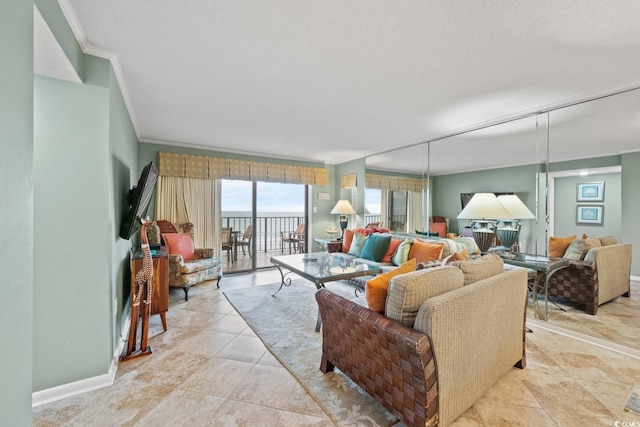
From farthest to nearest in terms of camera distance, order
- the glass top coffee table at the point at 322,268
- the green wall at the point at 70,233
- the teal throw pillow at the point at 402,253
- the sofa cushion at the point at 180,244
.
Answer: the sofa cushion at the point at 180,244
the teal throw pillow at the point at 402,253
the glass top coffee table at the point at 322,268
the green wall at the point at 70,233

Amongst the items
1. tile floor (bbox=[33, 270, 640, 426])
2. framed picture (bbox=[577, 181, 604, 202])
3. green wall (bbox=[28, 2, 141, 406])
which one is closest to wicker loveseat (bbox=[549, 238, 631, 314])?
framed picture (bbox=[577, 181, 604, 202])

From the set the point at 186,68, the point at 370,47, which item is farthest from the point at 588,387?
the point at 186,68

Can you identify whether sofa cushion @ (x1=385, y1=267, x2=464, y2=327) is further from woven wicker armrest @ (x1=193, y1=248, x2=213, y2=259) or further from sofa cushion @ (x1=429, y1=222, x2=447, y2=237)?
woven wicker armrest @ (x1=193, y1=248, x2=213, y2=259)

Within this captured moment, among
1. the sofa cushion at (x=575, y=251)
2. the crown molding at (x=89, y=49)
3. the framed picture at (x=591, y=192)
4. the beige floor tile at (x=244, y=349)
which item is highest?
the crown molding at (x=89, y=49)

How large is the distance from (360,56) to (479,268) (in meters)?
1.70

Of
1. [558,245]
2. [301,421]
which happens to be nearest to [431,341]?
[301,421]

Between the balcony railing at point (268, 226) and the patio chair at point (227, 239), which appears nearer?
the patio chair at point (227, 239)

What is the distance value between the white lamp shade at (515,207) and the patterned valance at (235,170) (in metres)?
3.55

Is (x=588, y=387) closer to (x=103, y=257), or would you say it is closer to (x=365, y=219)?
(x=103, y=257)

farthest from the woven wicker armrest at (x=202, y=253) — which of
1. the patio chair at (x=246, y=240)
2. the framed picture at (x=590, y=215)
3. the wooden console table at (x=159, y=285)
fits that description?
the framed picture at (x=590, y=215)

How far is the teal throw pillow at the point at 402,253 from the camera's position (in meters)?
3.60

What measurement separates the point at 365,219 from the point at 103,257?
443cm

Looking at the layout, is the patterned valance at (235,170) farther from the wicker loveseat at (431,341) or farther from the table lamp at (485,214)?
the wicker loveseat at (431,341)

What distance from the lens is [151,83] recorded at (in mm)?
2418
